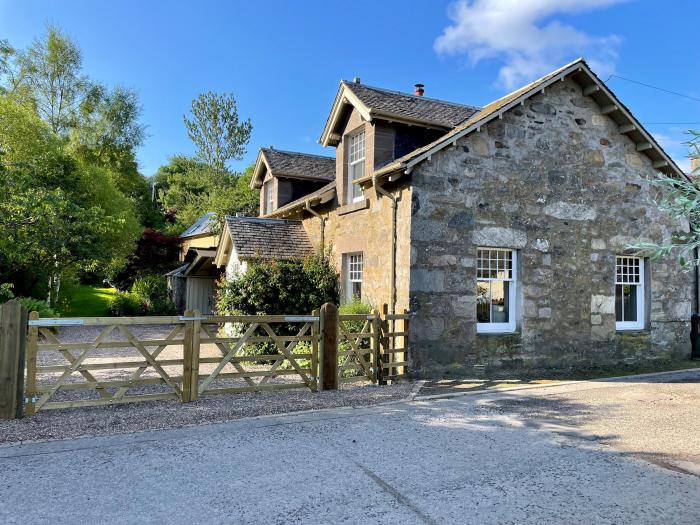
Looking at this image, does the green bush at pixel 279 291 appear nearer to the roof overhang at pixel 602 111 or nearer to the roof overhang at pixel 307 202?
the roof overhang at pixel 307 202

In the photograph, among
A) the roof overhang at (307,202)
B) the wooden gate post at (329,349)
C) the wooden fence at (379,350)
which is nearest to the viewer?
the wooden gate post at (329,349)

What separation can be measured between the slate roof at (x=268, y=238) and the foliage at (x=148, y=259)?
19417 mm

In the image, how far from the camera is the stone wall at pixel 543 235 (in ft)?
35.3

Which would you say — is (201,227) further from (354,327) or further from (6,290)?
(354,327)

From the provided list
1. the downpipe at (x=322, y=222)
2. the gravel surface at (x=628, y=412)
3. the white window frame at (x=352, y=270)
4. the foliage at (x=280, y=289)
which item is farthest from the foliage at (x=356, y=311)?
the gravel surface at (x=628, y=412)

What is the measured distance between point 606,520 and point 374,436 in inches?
116

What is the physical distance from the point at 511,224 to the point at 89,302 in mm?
26757

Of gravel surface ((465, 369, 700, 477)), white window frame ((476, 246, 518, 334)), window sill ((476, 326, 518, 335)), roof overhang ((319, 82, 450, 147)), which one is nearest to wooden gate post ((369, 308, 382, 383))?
gravel surface ((465, 369, 700, 477))

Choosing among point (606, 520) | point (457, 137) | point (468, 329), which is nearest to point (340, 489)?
point (606, 520)

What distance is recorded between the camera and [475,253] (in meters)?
11.2

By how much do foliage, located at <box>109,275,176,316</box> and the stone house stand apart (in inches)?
595

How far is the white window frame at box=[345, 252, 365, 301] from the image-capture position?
13491 mm

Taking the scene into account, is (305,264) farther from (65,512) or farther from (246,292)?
(65,512)

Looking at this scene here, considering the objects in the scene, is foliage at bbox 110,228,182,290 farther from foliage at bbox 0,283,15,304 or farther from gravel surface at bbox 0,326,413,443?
gravel surface at bbox 0,326,413,443
